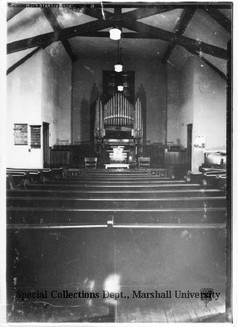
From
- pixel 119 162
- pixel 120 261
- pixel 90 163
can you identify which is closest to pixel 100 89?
pixel 119 162

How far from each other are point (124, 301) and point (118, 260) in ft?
1.13

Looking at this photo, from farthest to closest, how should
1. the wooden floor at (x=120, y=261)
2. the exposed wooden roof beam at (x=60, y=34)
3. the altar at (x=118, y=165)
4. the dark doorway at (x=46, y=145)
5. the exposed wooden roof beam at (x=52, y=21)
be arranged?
the altar at (x=118, y=165)
the dark doorway at (x=46, y=145)
the exposed wooden roof beam at (x=60, y=34)
the exposed wooden roof beam at (x=52, y=21)
the wooden floor at (x=120, y=261)

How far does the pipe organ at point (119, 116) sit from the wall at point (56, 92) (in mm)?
1371

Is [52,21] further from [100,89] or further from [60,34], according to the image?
[100,89]

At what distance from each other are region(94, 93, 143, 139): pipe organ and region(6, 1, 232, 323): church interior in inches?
1.8

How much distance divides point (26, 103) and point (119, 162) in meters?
3.88

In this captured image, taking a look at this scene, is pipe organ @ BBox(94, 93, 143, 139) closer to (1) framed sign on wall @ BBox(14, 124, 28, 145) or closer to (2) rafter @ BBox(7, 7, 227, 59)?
(1) framed sign on wall @ BBox(14, 124, 28, 145)

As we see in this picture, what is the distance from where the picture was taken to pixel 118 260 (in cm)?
227

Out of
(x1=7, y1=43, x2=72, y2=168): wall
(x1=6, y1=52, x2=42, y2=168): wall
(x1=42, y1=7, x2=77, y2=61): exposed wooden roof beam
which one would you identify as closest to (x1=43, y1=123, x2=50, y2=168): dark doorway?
(x1=7, y1=43, x2=72, y2=168): wall

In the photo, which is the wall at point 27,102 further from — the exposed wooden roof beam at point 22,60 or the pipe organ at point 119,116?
the pipe organ at point 119,116

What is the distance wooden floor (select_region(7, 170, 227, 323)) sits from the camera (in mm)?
2158

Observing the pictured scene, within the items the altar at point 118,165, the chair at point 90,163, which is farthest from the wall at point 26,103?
the altar at point 118,165

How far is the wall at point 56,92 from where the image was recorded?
9.49 meters
